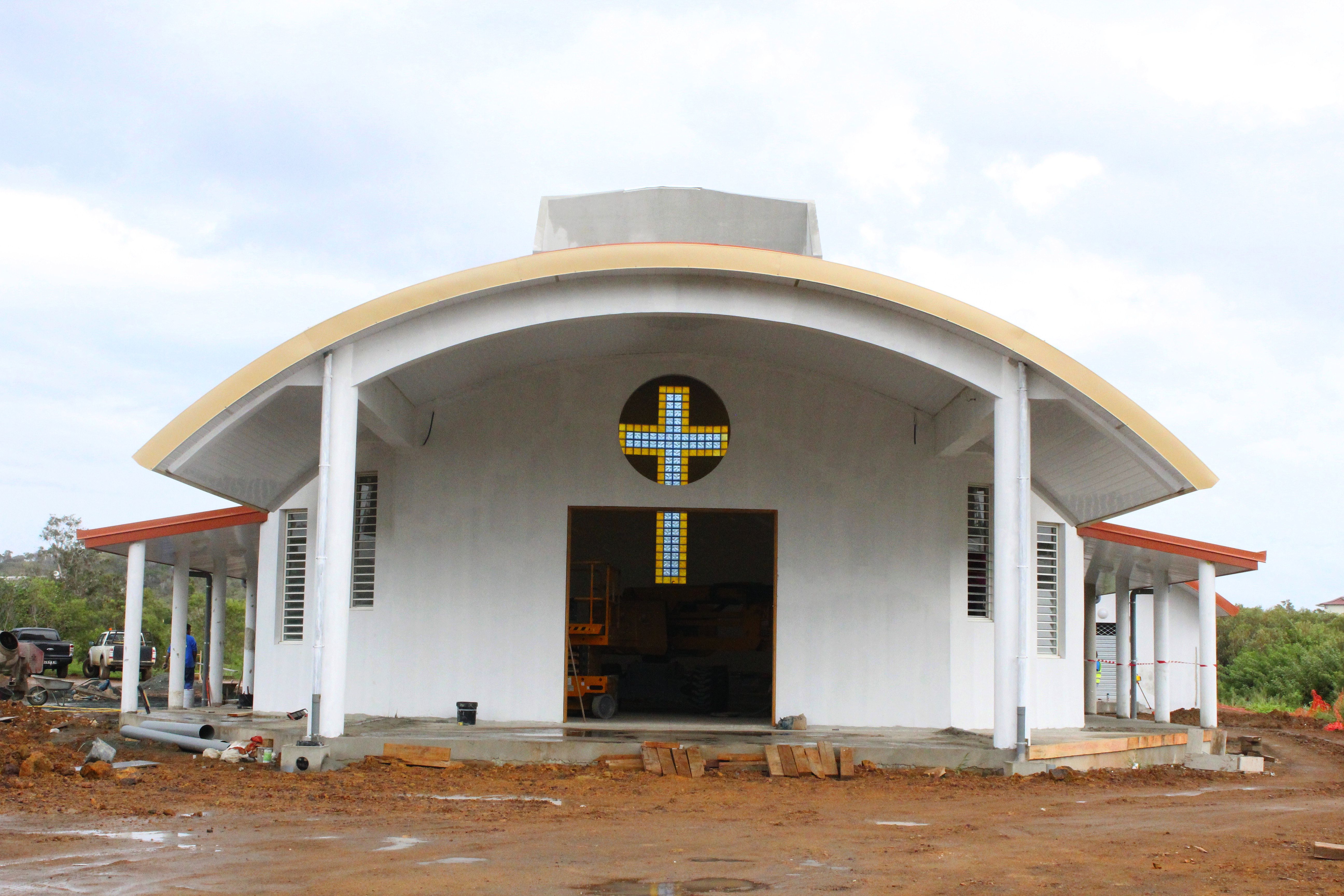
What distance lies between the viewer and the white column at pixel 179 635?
18.9m

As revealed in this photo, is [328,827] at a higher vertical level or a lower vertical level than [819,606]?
lower

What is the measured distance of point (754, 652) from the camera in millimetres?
23922

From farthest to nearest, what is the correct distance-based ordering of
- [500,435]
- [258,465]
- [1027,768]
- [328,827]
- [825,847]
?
[500,435] → [258,465] → [1027,768] → [328,827] → [825,847]

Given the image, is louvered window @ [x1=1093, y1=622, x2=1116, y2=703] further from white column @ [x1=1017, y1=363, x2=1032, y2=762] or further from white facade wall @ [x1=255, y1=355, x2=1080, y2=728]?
white column @ [x1=1017, y1=363, x2=1032, y2=762]

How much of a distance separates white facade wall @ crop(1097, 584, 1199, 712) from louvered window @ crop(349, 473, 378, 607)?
18.4 metres

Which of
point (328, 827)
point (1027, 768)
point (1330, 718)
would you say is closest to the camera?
point (328, 827)

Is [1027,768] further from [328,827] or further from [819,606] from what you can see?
[328,827]

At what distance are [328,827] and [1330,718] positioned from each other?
1020 inches

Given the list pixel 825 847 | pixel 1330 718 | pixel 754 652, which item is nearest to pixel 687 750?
pixel 825 847

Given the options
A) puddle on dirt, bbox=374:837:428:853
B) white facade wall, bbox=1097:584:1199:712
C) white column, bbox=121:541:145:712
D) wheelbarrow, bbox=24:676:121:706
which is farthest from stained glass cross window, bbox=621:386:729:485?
white facade wall, bbox=1097:584:1199:712

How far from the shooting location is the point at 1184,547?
1714cm

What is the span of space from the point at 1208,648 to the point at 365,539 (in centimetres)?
1128

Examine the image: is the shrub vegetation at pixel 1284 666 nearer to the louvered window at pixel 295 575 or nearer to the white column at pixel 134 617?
the louvered window at pixel 295 575

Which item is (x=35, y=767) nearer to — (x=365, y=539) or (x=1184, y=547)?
(x=365, y=539)
